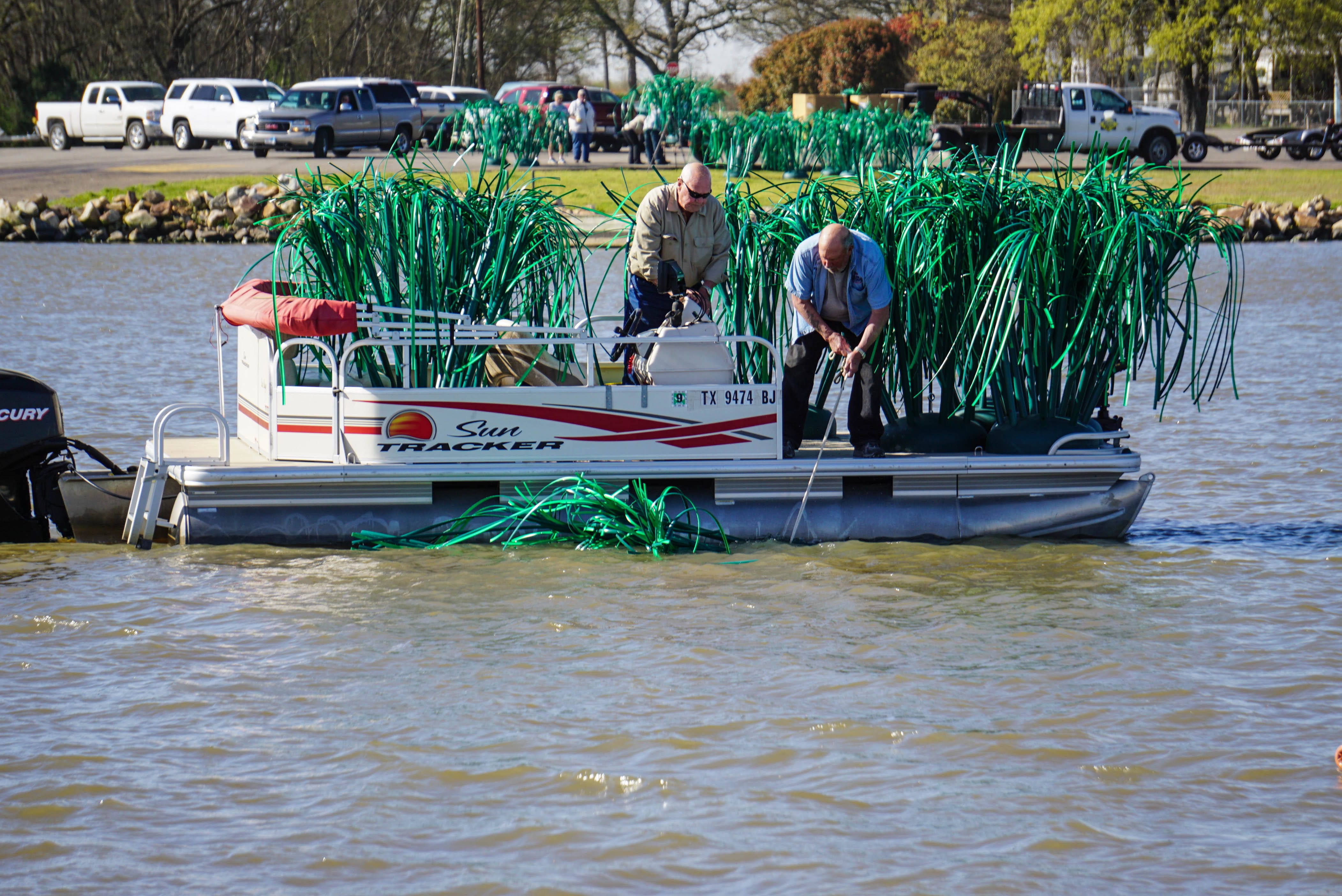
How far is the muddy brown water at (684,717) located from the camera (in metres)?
4.76

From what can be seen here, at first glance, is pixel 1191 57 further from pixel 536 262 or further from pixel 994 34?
pixel 536 262

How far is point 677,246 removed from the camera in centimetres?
831

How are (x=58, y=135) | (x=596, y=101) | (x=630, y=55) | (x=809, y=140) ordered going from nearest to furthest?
(x=809, y=140)
(x=58, y=135)
(x=596, y=101)
(x=630, y=55)

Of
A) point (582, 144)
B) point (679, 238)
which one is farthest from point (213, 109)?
point (679, 238)

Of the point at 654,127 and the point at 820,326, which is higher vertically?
the point at 654,127

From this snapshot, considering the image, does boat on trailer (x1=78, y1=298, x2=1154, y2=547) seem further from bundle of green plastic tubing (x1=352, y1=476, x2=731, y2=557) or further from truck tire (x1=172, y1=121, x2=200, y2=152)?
truck tire (x1=172, y1=121, x2=200, y2=152)

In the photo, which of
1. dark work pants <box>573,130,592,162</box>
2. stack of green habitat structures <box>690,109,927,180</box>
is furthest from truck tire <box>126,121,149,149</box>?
stack of green habitat structures <box>690,109,927,180</box>

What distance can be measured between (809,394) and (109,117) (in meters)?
34.3

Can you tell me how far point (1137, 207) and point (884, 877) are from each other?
4778 millimetres

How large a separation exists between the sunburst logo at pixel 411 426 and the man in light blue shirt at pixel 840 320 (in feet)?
5.85

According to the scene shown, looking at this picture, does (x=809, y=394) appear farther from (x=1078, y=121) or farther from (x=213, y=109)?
(x=213, y=109)

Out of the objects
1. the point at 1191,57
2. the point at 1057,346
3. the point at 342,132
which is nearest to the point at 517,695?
the point at 1057,346

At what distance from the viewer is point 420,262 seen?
8.34m

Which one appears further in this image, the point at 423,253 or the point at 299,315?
the point at 423,253
